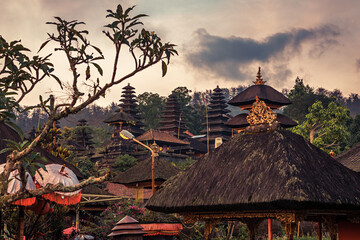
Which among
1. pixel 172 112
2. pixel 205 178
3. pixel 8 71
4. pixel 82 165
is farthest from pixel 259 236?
pixel 172 112

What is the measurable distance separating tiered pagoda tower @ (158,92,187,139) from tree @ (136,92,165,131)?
11761 mm

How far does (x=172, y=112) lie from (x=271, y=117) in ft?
202

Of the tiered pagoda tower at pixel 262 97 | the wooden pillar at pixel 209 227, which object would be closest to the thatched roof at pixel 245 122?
the tiered pagoda tower at pixel 262 97

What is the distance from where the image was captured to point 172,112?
3036 inches

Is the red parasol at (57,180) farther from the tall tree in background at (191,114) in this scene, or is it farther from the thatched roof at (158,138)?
the tall tree in background at (191,114)

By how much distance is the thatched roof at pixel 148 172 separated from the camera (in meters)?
31.2

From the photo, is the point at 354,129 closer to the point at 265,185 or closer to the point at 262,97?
the point at 262,97

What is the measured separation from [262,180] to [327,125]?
35.9 m

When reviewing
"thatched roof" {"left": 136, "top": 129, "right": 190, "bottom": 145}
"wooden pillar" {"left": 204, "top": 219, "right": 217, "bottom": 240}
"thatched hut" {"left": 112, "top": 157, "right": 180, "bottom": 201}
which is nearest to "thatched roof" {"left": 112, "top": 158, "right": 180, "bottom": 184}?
"thatched hut" {"left": 112, "top": 157, "right": 180, "bottom": 201}

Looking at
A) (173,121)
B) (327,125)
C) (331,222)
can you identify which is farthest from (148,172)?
(173,121)

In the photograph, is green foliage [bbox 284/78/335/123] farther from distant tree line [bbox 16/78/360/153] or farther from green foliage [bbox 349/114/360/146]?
green foliage [bbox 349/114/360/146]

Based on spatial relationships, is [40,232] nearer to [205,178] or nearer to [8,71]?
[205,178]

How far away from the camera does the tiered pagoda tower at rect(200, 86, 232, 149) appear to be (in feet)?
245

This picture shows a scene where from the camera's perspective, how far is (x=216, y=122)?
7681 cm
